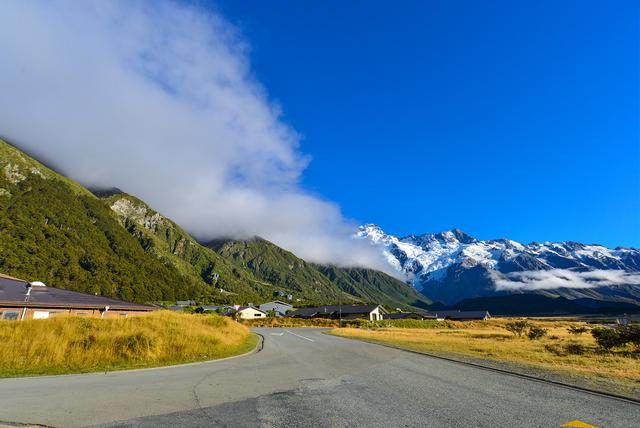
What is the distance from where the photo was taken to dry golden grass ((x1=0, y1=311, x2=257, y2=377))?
14.2 metres

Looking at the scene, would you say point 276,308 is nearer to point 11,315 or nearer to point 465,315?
point 465,315

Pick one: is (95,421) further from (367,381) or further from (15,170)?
(15,170)

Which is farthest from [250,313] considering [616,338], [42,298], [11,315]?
[616,338]

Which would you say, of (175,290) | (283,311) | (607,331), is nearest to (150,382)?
(607,331)

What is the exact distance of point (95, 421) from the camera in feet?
22.9

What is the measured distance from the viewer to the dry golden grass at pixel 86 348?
14.2 meters

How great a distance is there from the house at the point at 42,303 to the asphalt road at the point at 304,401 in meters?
23.9

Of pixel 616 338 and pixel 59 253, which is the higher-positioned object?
pixel 59 253

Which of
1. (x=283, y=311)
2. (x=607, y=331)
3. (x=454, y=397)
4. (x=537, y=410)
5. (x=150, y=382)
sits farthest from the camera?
(x=283, y=311)

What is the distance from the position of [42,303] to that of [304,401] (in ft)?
115

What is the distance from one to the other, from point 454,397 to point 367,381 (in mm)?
3163

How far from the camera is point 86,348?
52.4 feet

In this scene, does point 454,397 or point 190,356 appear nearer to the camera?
point 454,397

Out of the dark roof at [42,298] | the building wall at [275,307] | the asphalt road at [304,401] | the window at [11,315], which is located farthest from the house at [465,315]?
the asphalt road at [304,401]
